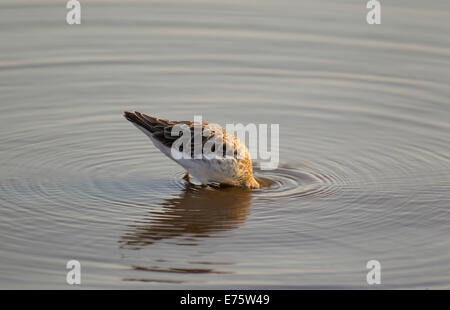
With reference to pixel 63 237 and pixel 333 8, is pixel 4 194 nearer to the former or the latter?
pixel 63 237

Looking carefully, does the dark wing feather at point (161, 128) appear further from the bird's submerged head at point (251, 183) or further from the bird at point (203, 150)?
the bird's submerged head at point (251, 183)

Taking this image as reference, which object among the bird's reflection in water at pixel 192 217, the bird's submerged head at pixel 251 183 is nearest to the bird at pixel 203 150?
the bird's submerged head at pixel 251 183

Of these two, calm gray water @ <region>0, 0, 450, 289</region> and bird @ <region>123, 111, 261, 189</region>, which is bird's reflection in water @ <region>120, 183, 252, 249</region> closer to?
calm gray water @ <region>0, 0, 450, 289</region>

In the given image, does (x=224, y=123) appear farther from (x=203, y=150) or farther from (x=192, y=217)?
(x=192, y=217)

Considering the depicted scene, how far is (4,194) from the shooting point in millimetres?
10391

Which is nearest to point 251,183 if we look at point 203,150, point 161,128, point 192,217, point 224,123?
point 203,150

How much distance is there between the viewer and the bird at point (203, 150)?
10.9 metres

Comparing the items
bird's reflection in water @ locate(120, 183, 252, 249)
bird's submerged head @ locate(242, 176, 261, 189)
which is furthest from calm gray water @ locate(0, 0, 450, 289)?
bird's submerged head @ locate(242, 176, 261, 189)

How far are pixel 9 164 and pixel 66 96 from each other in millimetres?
2527

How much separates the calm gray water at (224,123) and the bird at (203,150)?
24 cm

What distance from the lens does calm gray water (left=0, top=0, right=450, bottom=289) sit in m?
8.95
